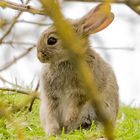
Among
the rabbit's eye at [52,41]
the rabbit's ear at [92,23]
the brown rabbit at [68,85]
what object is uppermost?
the rabbit's ear at [92,23]

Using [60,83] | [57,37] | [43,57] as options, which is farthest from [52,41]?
[60,83]

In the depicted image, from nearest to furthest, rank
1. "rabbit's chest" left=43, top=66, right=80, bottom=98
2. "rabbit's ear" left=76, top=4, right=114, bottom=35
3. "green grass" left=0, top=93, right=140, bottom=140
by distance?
"green grass" left=0, top=93, right=140, bottom=140 < "rabbit's ear" left=76, top=4, right=114, bottom=35 < "rabbit's chest" left=43, top=66, right=80, bottom=98

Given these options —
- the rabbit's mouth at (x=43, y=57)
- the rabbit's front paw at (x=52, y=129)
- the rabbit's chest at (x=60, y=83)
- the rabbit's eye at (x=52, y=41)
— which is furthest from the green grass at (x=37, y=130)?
the rabbit's eye at (x=52, y=41)

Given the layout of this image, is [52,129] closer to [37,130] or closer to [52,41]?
[37,130]

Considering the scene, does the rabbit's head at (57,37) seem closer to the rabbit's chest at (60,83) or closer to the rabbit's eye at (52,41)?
the rabbit's eye at (52,41)

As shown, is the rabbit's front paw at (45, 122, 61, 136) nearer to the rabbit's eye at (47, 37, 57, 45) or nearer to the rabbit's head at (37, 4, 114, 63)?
the rabbit's head at (37, 4, 114, 63)

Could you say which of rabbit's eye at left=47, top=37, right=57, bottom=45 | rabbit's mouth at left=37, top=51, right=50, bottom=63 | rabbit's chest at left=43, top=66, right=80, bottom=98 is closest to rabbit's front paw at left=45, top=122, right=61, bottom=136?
rabbit's chest at left=43, top=66, right=80, bottom=98

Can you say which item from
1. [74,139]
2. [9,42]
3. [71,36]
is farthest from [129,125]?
[71,36]
